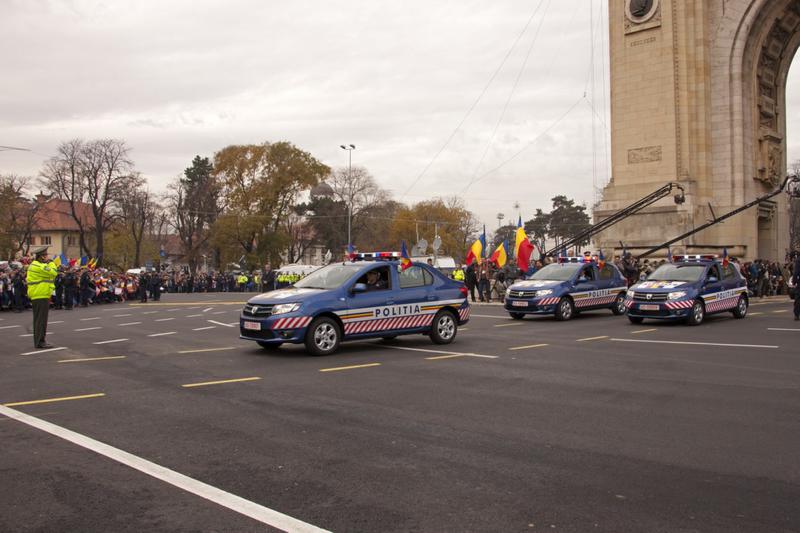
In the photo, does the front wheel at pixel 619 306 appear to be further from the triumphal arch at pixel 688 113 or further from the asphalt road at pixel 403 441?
the triumphal arch at pixel 688 113

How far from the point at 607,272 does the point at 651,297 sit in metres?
3.83

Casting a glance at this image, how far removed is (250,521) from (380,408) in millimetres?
3585

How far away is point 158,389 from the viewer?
9117mm

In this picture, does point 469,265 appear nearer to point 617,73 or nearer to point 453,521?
point 617,73

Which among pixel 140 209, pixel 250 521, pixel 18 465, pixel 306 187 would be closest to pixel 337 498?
pixel 250 521

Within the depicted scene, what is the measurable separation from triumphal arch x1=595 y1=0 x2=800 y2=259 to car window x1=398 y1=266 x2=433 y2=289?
19.8 m

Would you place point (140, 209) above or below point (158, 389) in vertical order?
above

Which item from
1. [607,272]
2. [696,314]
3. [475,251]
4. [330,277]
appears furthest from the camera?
[475,251]

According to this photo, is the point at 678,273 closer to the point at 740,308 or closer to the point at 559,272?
the point at 740,308

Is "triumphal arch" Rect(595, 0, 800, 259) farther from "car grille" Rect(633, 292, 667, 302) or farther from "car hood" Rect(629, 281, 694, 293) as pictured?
"car grille" Rect(633, 292, 667, 302)

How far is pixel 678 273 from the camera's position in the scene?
62.2 feet

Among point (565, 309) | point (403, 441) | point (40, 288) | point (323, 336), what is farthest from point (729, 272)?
point (40, 288)

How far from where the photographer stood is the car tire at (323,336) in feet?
40.5

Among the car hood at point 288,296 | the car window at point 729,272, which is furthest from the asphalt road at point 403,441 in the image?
the car window at point 729,272
